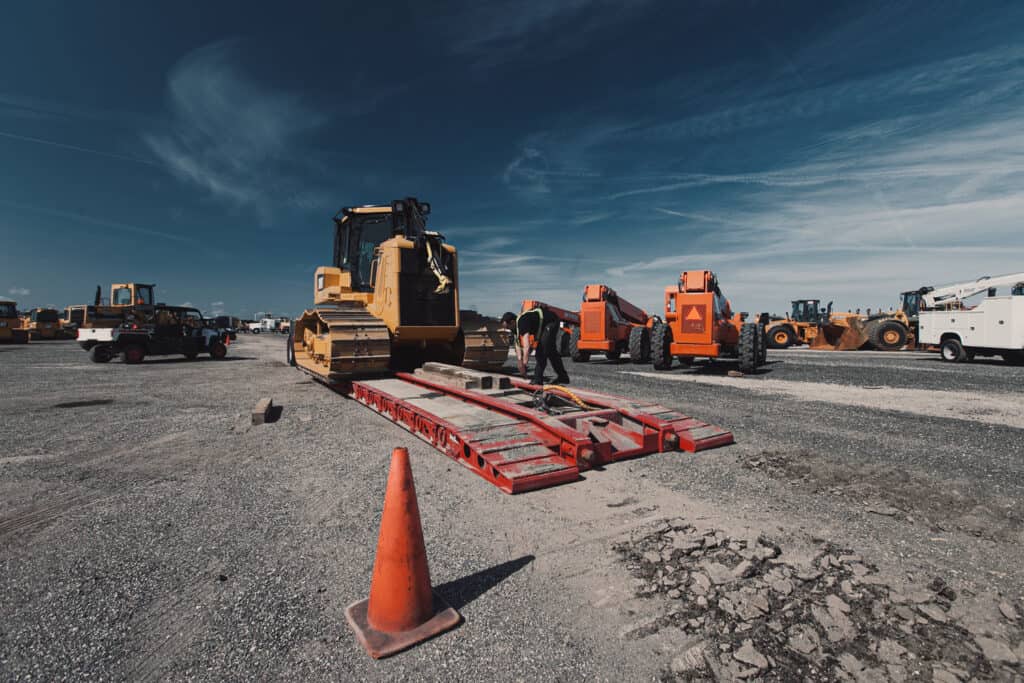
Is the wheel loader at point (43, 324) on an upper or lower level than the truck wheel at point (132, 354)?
upper

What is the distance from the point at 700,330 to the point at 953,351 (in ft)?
35.0

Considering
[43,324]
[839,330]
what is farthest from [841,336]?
[43,324]

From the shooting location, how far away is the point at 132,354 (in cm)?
1521

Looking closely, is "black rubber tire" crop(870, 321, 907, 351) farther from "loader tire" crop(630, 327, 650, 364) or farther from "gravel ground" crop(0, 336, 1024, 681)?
"gravel ground" crop(0, 336, 1024, 681)

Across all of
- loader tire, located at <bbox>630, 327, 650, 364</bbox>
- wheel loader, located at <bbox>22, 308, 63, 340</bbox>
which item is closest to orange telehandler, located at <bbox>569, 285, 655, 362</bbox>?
loader tire, located at <bbox>630, 327, 650, 364</bbox>

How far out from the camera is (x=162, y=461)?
4.70 metres

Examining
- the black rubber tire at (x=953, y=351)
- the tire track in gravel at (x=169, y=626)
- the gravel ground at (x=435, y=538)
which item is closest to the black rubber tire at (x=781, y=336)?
the black rubber tire at (x=953, y=351)

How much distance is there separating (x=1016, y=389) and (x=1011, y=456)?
6.56 metres

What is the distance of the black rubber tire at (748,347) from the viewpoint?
469 inches

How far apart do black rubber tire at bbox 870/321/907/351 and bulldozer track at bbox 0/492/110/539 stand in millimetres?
26816

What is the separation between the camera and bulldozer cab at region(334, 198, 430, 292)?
8.43 meters

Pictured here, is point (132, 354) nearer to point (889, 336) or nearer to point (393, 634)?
point (393, 634)

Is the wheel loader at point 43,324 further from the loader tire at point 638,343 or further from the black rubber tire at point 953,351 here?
the black rubber tire at point 953,351

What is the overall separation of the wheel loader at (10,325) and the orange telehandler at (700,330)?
116 feet
